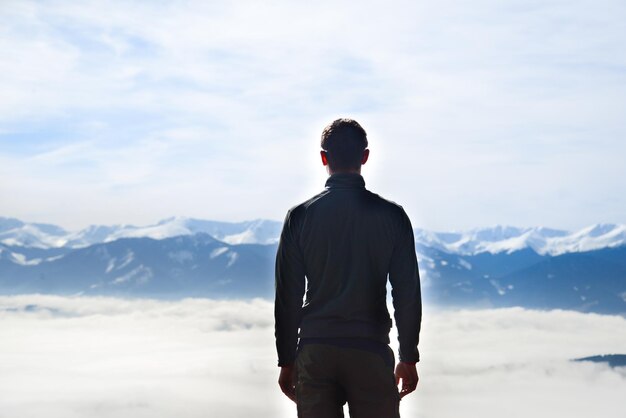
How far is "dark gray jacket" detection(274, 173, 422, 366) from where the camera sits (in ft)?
23.6

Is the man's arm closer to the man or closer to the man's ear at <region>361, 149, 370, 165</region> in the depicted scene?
the man

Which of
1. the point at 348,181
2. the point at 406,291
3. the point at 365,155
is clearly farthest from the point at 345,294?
the point at 365,155

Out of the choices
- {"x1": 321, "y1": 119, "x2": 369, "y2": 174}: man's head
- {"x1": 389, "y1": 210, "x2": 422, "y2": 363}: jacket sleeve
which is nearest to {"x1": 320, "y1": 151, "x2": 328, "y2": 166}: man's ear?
{"x1": 321, "y1": 119, "x2": 369, "y2": 174}: man's head

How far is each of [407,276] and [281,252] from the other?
4.33ft

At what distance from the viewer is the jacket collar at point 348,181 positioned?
745 cm

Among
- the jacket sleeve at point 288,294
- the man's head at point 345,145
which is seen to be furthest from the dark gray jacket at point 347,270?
the man's head at point 345,145

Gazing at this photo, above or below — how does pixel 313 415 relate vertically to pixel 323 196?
below

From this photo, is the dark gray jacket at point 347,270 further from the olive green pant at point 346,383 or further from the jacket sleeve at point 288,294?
the olive green pant at point 346,383

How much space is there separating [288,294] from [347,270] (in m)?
0.68

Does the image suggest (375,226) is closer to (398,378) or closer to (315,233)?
(315,233)

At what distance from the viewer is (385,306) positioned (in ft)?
24.0

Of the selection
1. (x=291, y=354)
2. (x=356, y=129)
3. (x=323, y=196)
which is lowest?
(x=291, y=354)

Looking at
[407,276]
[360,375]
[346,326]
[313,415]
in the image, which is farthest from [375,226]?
[313,415]

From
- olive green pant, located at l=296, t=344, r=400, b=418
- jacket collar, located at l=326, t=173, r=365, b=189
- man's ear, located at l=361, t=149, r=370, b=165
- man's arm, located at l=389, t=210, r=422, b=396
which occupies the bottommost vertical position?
olive green pant, located at l=296, t=344, r=400, b=418
